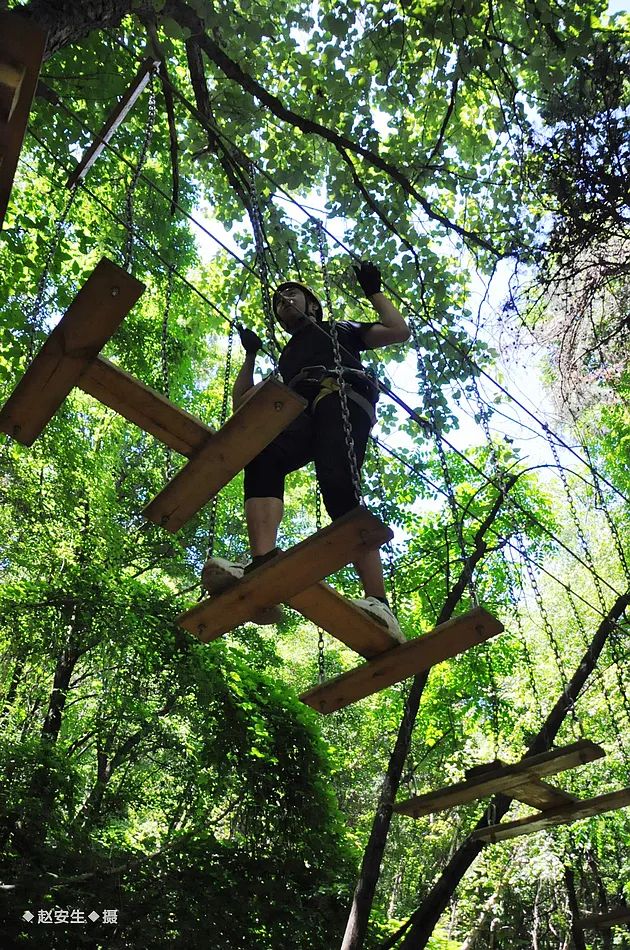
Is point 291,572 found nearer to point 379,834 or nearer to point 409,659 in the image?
point 409,659

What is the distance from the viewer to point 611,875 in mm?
13727

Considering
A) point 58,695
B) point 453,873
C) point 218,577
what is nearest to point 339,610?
point 218,577

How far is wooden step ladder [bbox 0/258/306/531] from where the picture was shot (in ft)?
7.27

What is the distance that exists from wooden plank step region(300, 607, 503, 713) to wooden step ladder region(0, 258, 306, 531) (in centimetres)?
87

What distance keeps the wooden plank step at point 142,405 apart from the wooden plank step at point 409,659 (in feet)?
3.36

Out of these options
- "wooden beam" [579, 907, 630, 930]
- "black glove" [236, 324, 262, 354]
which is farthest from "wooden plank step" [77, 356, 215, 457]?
"wooden beam" [579, 907, 630, 930]

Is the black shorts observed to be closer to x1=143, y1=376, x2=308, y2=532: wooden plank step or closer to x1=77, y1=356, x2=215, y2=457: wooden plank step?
x1=143, y1=376, x2=308, y2=532: wooden plank step

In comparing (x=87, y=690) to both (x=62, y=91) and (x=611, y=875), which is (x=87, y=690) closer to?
(x=62, y=91)

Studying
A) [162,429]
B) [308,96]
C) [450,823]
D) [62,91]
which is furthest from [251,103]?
[450,823]

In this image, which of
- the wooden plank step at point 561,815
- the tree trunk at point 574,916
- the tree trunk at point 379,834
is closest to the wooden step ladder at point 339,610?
the tree trunk at point 379,834

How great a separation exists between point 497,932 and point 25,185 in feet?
48.7

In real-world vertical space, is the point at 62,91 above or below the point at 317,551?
above

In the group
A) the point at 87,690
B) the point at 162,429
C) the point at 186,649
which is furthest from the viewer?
the point at 87,690

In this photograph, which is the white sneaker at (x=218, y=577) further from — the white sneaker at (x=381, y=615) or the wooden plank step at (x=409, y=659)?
the wooden plank step at (x=409, y=659)
